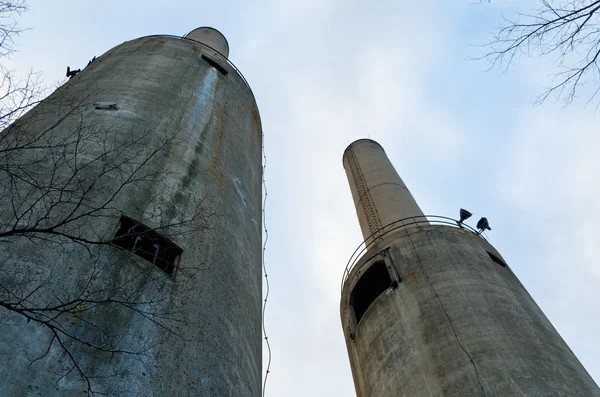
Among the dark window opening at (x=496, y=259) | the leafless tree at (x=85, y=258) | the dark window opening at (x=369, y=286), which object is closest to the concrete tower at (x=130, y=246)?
the leafless tree at (x=85, y=258)

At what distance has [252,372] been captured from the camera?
677 centimetres

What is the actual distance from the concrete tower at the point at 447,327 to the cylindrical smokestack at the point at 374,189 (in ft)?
10.3

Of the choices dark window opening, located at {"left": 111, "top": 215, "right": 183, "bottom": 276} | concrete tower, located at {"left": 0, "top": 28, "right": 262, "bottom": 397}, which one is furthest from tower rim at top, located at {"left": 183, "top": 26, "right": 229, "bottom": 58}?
dark window opening, located at {"left": 111, "top": 215, "right": 183, "bottom": 276}

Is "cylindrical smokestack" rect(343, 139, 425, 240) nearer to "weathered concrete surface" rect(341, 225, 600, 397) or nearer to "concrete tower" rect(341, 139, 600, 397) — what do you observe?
"concrete tower" rect(341, 139, 600, 397)

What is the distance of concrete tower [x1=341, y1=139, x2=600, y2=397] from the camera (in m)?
11.3

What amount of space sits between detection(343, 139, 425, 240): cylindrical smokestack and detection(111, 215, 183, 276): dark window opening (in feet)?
44.4

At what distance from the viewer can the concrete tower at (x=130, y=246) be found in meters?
4.88

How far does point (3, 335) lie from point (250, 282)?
3865 millimetres

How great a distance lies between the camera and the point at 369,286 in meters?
17.6

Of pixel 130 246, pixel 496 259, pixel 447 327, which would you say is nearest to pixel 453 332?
A: pixel 447 327

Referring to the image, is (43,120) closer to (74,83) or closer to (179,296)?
(74,83)

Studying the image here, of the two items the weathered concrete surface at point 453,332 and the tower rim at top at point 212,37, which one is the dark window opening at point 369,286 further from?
the tower rim at top at point 212,37

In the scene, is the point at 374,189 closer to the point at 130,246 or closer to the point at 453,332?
the point at 453,332

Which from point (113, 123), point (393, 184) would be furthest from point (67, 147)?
point (393, 184)
